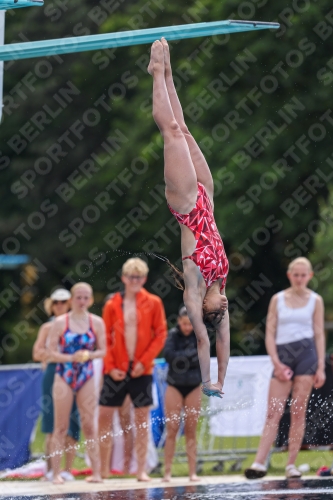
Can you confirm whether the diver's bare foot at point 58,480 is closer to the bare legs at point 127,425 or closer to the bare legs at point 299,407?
the bare legs at point 127,425

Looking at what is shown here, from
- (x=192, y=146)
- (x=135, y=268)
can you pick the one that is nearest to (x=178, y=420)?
(x=135, y=268)

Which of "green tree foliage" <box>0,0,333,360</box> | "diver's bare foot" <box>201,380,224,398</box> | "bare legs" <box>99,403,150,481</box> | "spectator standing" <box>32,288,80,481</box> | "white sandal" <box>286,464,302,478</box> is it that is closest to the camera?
"diver's bare foot" <box>201,380,224,398</box>

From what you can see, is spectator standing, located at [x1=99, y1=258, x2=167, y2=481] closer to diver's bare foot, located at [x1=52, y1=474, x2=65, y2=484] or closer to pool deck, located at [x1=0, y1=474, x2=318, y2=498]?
pool deck, located at [x1=0, y1=474, x2=318, y2=498]

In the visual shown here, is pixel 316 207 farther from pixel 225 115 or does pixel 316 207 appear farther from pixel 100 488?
pixel 100 488

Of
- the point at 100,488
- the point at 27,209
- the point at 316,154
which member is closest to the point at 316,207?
the point at 316,154

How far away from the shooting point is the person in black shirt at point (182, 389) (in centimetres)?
994

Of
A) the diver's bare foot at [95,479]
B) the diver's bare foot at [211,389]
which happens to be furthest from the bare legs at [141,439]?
the diver's bare foot at [211,389]

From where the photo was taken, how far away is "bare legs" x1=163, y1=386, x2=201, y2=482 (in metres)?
9.95

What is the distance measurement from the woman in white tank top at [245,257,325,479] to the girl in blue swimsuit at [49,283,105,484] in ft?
5.66

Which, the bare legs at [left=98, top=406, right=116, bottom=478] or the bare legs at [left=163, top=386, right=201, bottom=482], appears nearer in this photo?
the bare legs at [left=163, top=386, right=201, bottom=482]

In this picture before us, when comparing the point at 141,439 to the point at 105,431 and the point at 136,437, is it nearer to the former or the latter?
the point at 136,437

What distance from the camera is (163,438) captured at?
424 inches

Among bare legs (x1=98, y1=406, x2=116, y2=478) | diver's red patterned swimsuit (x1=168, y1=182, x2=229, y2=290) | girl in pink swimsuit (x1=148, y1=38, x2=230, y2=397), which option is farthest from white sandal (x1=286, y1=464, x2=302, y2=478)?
diver's red patterned swimsuit (x1=168, y1=182, x2=229, y2=290)

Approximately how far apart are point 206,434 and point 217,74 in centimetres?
919
